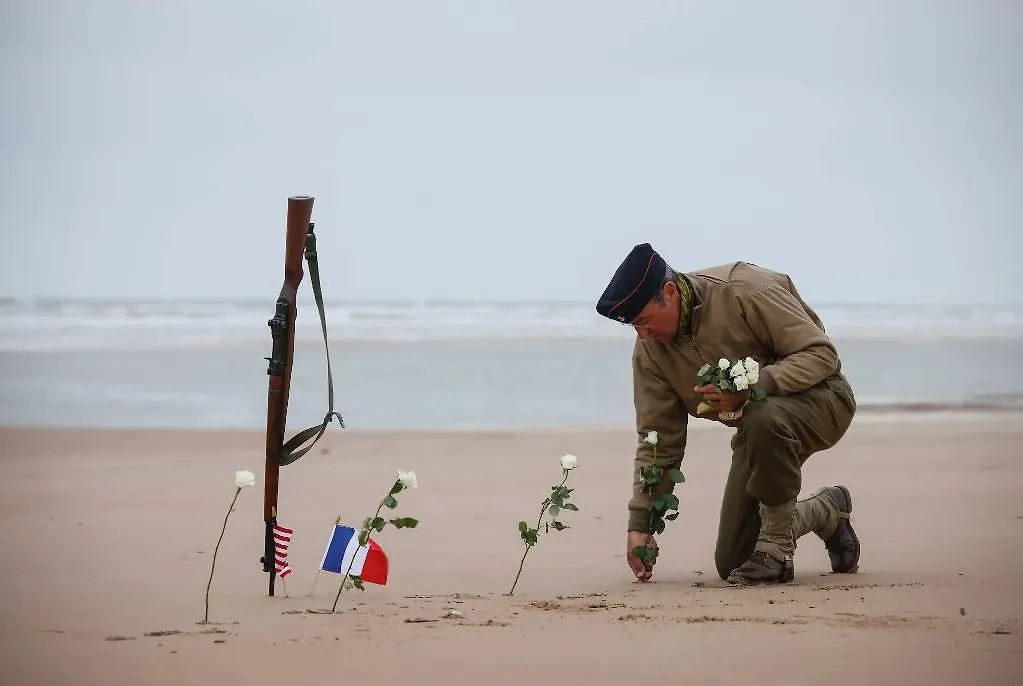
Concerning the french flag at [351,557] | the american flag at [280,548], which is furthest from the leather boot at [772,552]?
the american flag at [280,548]

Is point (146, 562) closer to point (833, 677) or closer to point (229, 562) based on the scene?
point (229, 562)

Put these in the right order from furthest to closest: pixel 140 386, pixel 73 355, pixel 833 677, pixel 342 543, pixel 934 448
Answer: pixel 73 355 → pixel 140 386 → pixel 934 448 → pixel 342 543 → pixel 833 677

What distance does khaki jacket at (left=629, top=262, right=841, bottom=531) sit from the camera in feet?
14.3

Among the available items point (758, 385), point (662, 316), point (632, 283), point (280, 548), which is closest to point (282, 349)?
point (280, 548)

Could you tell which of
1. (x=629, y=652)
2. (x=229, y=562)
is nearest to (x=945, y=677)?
(x=629, y=652)

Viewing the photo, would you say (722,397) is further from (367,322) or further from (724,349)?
(367,322)

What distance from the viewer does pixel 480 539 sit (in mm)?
5867

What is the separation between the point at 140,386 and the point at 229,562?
926cm

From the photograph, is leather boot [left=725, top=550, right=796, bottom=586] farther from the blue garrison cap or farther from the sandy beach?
the blue garrison cap

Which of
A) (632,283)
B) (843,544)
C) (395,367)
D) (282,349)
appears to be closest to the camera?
(282,349)

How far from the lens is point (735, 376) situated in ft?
13.6

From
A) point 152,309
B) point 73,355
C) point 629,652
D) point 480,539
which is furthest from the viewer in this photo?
point 152,309

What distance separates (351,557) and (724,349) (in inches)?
59.1

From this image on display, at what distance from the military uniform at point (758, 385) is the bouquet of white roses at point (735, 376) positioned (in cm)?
6
